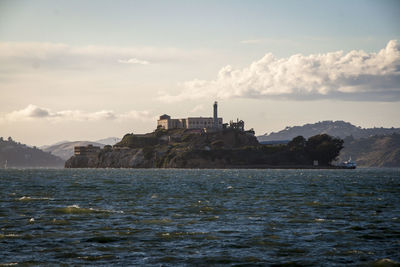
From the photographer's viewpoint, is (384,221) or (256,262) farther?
(384,221)

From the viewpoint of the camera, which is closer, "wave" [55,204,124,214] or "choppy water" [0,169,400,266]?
"choppy water" [0,169,400,266]

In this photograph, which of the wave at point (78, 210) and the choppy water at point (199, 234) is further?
the wave at point (78, 210)

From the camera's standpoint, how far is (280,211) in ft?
179

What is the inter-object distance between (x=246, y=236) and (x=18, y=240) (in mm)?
14974

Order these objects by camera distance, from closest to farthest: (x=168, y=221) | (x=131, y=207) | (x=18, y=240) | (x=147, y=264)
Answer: (x=147, y=264) → (x=18, y=240) → (x=168, y=221) → (x=131, y=207)

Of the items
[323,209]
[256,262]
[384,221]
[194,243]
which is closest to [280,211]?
[323,209]

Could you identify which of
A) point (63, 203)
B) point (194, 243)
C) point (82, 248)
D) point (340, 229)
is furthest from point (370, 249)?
point (63, 203)

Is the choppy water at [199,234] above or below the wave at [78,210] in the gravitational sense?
below

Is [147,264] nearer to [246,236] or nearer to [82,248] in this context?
[82,248]

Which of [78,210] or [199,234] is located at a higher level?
[78,210]

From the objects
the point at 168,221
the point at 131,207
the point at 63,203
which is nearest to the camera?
the point at 168,221

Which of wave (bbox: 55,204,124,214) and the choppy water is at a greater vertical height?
wave (bbox: 55,204,124,214)

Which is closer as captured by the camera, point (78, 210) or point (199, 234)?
point (199, 234)

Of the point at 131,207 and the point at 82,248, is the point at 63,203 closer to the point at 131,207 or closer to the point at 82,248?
the point at 131,207
